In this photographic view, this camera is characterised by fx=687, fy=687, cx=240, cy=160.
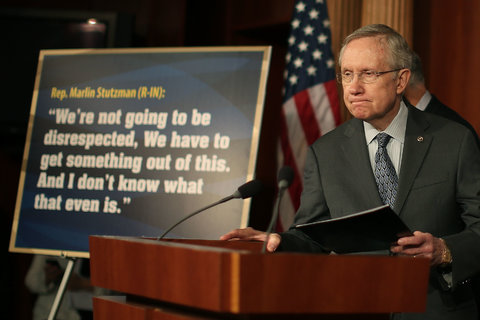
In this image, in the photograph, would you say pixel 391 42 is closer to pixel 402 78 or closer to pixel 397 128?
pixel 402 78

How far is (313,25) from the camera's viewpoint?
476 centimetres

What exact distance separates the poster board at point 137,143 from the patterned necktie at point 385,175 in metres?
1.35

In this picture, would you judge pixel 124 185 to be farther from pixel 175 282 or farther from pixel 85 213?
pixel 175 282

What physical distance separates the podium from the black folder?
14cm

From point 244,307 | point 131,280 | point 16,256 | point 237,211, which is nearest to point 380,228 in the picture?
point 244,307

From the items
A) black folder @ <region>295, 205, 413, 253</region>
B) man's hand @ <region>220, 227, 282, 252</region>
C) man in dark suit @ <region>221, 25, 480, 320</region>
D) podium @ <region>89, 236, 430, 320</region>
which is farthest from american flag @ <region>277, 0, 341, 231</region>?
podium @ <region>89, 236, 430, 320</region>

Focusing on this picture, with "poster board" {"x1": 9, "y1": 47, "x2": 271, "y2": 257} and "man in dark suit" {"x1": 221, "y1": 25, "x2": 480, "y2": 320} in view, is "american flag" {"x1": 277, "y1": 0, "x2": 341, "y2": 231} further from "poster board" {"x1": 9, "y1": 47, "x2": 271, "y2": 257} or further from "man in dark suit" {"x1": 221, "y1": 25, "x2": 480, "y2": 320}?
"man in dark suit" {"x1": 221, "y1": 25, "x2": 480, "y2": 320}

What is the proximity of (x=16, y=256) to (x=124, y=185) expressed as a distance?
110 inches

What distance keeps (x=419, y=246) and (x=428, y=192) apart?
0.43 meters

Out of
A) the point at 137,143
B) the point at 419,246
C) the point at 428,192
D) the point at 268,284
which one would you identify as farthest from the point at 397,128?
the point at 137,143

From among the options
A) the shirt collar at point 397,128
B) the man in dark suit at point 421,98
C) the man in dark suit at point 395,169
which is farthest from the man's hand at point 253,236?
the man in dark suit at point 421,98

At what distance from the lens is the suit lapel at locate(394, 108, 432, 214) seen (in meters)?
2.50

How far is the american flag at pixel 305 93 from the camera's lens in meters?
4.59

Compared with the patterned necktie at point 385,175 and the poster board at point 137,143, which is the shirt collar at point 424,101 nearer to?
the poster board at point 137,143
